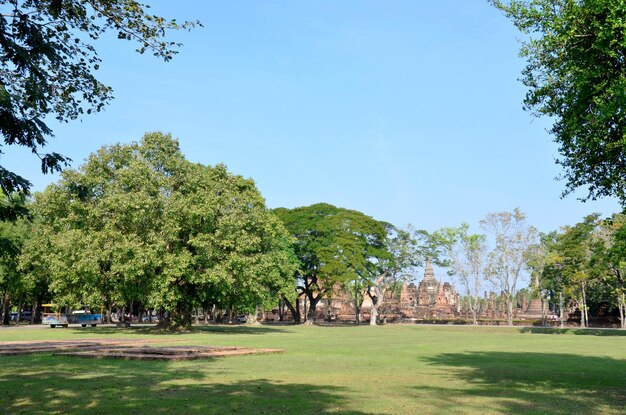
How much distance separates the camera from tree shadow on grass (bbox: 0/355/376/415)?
34.9 ft

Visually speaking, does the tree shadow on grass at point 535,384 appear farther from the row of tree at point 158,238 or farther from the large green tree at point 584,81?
the row of tree at point 158,238

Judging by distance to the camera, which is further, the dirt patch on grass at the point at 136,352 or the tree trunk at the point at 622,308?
the tree trunk at the point at 622,308

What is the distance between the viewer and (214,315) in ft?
274

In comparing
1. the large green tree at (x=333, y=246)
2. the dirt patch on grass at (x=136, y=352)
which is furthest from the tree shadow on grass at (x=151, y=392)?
the large green tree at (x=333, y=246)

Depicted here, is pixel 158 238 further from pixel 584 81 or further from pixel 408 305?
pixel 408 305

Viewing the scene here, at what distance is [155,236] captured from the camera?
1576 inches

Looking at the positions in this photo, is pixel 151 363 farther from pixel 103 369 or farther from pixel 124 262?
pixel 124 262

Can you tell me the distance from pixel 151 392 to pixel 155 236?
28.5m

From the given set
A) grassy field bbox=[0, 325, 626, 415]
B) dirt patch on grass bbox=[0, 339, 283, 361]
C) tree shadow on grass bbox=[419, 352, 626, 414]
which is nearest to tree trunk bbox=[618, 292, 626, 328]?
tree shadow on grass bbox=[419, 352, 626, 414]

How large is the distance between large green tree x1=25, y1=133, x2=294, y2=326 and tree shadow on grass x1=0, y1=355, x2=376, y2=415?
22537 millimetres

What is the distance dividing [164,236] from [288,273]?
17.6 meters

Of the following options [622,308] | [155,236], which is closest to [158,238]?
[155,236]

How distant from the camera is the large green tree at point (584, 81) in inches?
527

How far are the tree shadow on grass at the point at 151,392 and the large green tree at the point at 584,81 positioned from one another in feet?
29.7
